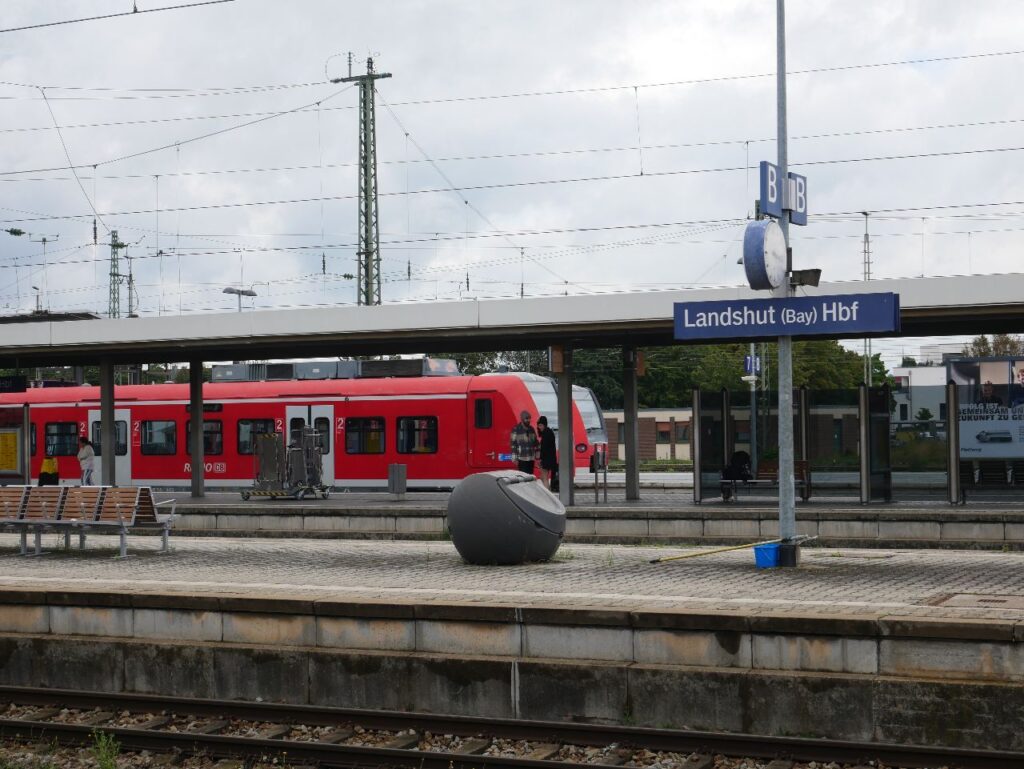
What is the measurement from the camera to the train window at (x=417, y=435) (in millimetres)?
30188

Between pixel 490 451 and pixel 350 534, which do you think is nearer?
pixel 350 534

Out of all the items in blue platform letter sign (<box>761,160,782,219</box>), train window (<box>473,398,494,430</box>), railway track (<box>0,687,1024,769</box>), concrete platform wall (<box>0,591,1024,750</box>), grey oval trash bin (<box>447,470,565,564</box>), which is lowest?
railway track (<box>0,687,1024,769</box>)

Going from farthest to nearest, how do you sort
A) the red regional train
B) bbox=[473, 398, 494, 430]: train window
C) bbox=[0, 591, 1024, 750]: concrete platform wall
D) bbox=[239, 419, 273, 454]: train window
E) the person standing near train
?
bbox=[239, 419, 273, 454]: train window, the red regional train, bbox=[473, 398, 494, 430]: train window, the person standing near train, bbox=[0, 591, 1024, 750]: concrete platform wall

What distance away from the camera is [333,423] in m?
31.5

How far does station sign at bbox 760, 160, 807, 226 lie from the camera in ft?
43.6

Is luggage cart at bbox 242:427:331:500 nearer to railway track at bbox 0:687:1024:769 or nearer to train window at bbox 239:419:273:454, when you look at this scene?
train window at bbox 239:419:273:454

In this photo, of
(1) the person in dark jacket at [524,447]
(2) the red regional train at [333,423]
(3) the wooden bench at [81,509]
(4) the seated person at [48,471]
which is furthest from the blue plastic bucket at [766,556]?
(4) the seated person at [48,471]

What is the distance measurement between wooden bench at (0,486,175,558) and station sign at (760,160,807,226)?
832cm

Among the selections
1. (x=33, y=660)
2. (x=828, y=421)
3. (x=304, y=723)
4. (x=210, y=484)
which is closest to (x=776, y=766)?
(x=304, y=723)

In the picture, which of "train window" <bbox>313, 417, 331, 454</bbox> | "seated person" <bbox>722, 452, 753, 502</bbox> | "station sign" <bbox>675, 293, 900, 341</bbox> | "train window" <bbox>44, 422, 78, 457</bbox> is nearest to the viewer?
"station sign" <bbox>675, 293, 900, 341</bbox>

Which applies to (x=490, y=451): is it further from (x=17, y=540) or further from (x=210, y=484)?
(x=17, y=540)

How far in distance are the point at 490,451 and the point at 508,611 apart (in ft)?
64.1

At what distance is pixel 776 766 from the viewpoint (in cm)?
817

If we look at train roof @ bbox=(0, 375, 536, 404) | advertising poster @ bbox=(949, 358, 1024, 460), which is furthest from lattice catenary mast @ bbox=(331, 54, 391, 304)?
advertising poster @ bbox=(949, 358, 1024, 460)
